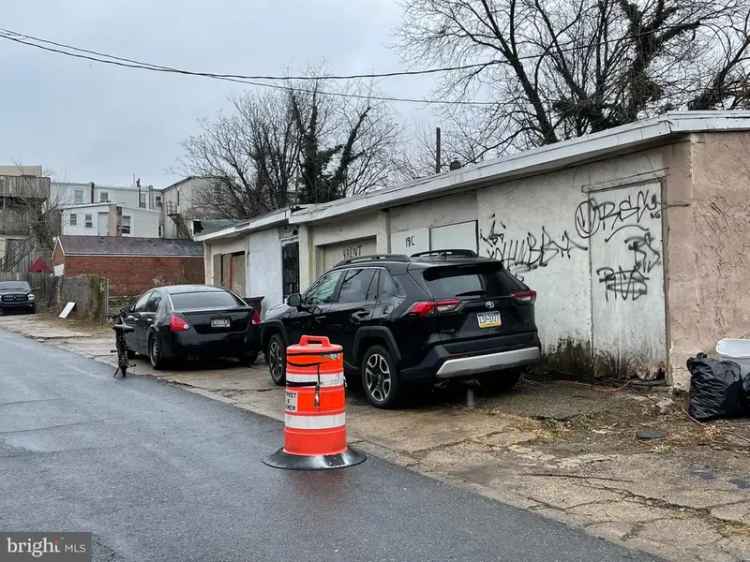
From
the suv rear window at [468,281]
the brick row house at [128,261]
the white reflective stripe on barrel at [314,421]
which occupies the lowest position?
the white reflective stripe on barrel at [314,421]

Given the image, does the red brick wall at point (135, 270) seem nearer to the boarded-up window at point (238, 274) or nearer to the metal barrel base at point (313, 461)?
the boarded-up window at point (238, 274)

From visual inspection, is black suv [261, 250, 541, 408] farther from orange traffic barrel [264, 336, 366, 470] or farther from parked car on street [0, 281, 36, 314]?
parked car on street [0, 281, 36, 314]

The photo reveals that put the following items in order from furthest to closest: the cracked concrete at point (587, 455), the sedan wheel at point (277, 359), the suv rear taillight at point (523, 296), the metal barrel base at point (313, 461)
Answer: the sedan wheel at point (277, 359) → the suv rear taillight at point (523, 296) → the metal barrel base at point (313, 461) → the cracked concrete at point (587, 455)

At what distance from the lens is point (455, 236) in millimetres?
12625

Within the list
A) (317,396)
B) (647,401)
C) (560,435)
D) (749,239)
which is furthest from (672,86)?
(317,396)

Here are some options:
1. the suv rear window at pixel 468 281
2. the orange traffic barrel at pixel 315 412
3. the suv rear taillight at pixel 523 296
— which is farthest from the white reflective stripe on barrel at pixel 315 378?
the suv rear taillight at pixel 523 296

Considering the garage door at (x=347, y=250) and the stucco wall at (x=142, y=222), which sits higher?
the stucco wall at (x=142, y=222)

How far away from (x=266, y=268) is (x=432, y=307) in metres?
12.2

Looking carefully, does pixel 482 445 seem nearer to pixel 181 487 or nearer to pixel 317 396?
pixel 317 396

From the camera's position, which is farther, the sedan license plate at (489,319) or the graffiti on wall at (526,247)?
the graffiti on wall at (526,247)

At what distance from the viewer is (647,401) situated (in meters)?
8.40

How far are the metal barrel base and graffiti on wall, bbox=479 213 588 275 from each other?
16.4 feet

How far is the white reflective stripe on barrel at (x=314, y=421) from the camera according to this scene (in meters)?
6.55

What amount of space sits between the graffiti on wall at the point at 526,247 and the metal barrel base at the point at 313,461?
4.99 metres
